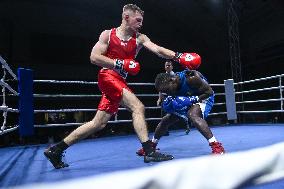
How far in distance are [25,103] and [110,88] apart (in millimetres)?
1737

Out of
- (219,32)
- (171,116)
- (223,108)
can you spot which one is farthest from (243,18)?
(171,116)

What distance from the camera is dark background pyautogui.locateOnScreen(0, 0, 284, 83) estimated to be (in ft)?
29.8

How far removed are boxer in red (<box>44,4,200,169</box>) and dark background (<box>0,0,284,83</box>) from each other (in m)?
6.59

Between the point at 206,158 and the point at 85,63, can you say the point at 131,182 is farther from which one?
the point at 85,63

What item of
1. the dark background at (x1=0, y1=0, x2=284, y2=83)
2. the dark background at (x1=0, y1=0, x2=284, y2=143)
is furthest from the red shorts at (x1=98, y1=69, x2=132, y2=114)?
the dark background at (x1=0, y1=0, x2=284, y2=83)

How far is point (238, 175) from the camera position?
0.46m

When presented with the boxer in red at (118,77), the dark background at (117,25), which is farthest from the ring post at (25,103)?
the dark background at (117,25)

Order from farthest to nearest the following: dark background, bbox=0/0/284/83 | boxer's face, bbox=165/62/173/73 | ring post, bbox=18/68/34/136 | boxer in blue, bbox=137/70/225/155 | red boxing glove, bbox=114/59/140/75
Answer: dark background, bbox=0/0/284/83 < boxer's face, bbox=165/62/173/73 < ring post, bbox=18/68/34/136 < boxer in blue, bbox=137/70/225/155 < red boxing glove, bbox=114/59/140/75

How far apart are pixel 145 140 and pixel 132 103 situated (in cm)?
29

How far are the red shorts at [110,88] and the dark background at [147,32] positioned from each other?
685 cm

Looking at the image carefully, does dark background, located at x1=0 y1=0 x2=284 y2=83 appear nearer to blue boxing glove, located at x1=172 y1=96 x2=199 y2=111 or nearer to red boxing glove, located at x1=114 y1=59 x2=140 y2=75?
blue boxing glove, located at x1=172 y1=96 x2=199 y2=111

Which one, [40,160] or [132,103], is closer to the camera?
[132,103]

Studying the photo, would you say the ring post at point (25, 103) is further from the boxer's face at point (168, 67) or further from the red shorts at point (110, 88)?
the boxer's face at point (168, 67)

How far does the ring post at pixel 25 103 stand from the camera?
357 centimetres
